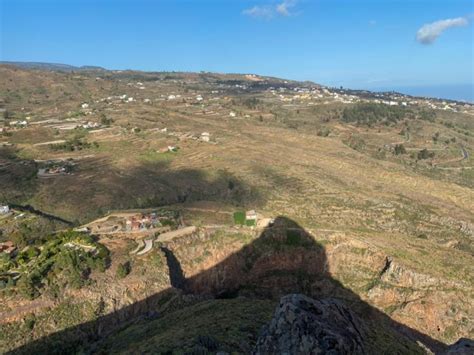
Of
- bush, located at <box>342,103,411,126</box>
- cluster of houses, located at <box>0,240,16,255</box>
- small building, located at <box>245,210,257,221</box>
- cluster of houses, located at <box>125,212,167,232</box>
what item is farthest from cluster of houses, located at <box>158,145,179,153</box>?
bush, located at <box>342,103,411,126</box>

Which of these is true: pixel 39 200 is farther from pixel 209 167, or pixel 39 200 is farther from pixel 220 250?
pixel 220 250

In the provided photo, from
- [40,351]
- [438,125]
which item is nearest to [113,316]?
[40,351]

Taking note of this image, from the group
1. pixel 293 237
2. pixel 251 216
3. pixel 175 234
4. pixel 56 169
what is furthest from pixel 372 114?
pixel 175 234

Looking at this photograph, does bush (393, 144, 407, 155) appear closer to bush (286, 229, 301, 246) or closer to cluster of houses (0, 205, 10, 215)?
bush (286, 229, 301, 246)

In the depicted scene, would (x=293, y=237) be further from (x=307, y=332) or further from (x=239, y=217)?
(x=307, y=332)

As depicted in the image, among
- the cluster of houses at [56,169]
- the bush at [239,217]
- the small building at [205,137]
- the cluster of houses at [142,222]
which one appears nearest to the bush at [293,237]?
the bush at [239,217]

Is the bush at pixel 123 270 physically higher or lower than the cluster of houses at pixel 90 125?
lower

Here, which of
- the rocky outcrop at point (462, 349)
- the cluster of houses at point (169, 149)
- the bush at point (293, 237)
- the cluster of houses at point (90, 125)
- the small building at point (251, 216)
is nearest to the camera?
the rocky outcrop at point (462, 349)

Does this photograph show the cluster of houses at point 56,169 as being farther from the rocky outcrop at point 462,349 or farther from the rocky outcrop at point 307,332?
the rocky outcrop at point 462,349
